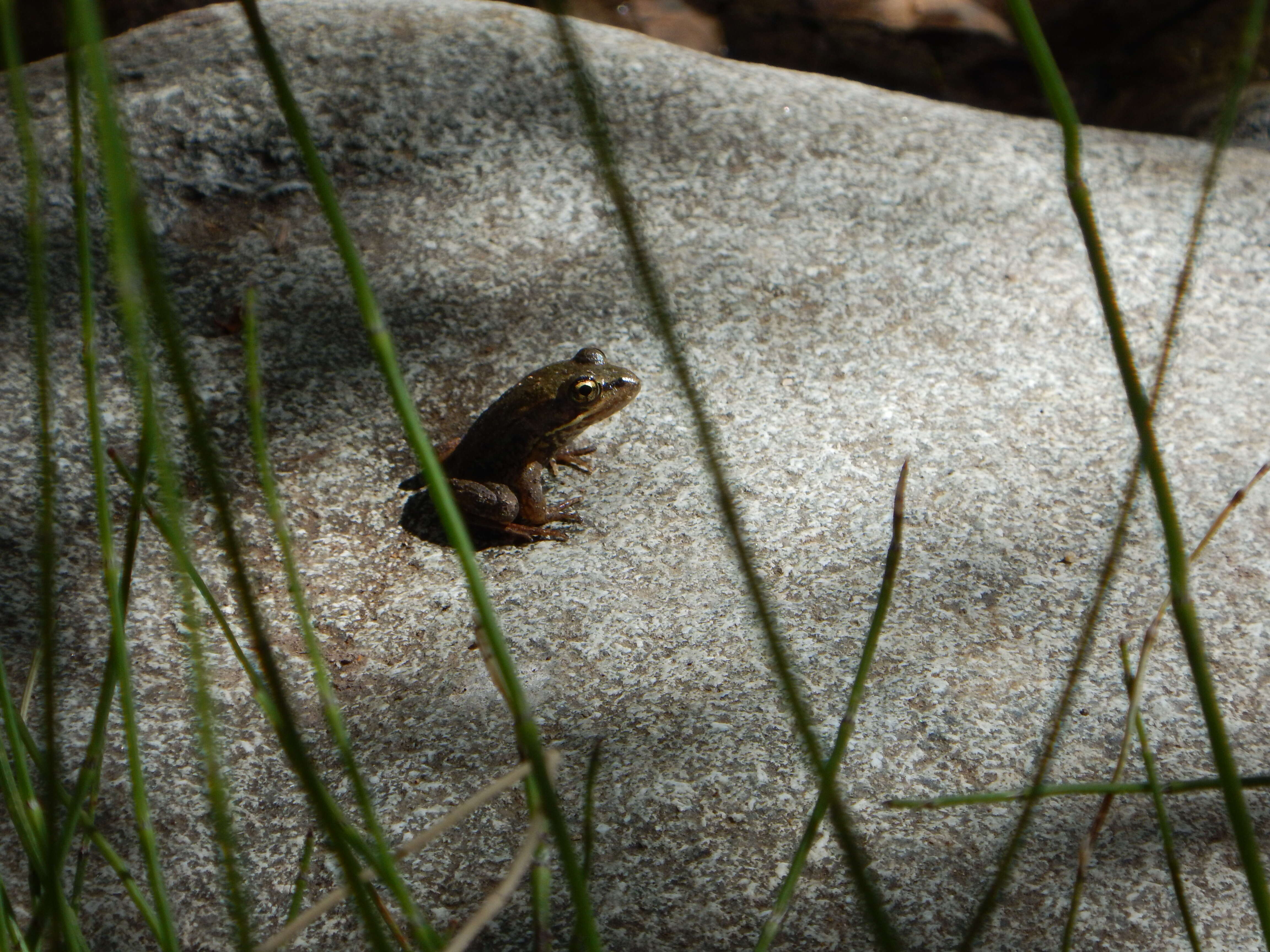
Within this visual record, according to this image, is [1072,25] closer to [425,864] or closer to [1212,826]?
[1212,826]

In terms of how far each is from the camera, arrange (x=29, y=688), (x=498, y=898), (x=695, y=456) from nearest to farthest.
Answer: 1. (x=498, y=898)
2. (x=29, y=688)
3. (x=695, y=456)

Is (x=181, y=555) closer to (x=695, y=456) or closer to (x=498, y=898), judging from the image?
(x=498, y=898)

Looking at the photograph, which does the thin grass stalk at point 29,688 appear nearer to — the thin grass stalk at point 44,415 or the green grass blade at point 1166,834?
the thin grass stalk at point 44,415

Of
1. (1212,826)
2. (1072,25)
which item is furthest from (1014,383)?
(1072,25)

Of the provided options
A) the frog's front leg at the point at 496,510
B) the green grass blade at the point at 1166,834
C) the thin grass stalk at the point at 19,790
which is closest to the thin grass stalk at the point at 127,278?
the thin grass stalk at the point at 19,790

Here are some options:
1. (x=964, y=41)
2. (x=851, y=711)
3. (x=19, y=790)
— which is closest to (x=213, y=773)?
(x=19, y=790)

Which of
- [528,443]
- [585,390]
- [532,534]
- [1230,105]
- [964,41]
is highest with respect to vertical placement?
[1230,105]
